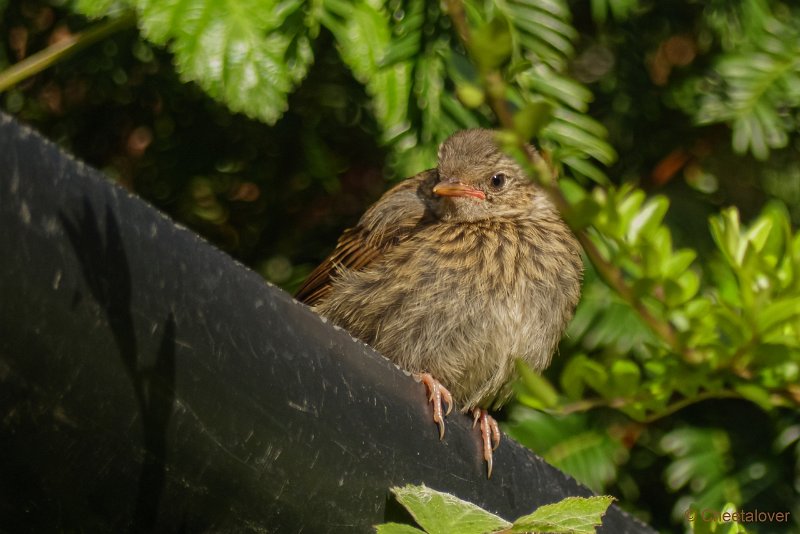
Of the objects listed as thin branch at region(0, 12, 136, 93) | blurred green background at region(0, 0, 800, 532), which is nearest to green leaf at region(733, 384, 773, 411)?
blurred green background at region(0, 0, 800, 532)

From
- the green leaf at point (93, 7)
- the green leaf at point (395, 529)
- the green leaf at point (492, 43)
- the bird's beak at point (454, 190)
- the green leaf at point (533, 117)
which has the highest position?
the green leaf at point (492, 43)

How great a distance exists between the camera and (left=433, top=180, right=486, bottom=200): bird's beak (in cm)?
384

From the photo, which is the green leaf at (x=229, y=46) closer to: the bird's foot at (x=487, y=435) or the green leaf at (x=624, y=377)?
the bird's foot at (x=487, y=435)

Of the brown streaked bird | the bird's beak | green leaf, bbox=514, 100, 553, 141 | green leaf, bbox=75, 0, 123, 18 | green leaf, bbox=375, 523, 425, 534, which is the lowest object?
the brown streaked bird

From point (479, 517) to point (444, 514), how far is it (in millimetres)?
57

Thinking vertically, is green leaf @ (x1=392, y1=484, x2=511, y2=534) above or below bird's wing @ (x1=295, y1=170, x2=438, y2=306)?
above

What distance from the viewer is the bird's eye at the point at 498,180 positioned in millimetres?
4039

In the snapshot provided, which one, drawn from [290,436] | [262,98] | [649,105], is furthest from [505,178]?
[290,436]

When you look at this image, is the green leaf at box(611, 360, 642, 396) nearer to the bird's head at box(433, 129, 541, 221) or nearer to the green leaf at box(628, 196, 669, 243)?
the green leaf at box(628, 196, 669, 243)

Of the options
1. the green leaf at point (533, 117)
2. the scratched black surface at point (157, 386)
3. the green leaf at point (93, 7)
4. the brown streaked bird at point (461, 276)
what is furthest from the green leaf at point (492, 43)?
the brown streaked bird at point (461, 276)

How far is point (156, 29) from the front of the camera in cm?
289

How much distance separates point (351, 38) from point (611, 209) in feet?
2.56

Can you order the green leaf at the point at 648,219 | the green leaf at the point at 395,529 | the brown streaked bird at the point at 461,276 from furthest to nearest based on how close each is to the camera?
the brown streaked bird at the point at 461,276, the green leaf at the point at 648,219, the green leaf at the point at 395,529

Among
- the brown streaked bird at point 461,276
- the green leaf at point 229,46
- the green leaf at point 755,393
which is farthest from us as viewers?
the brown streaked bird at point 461,276
